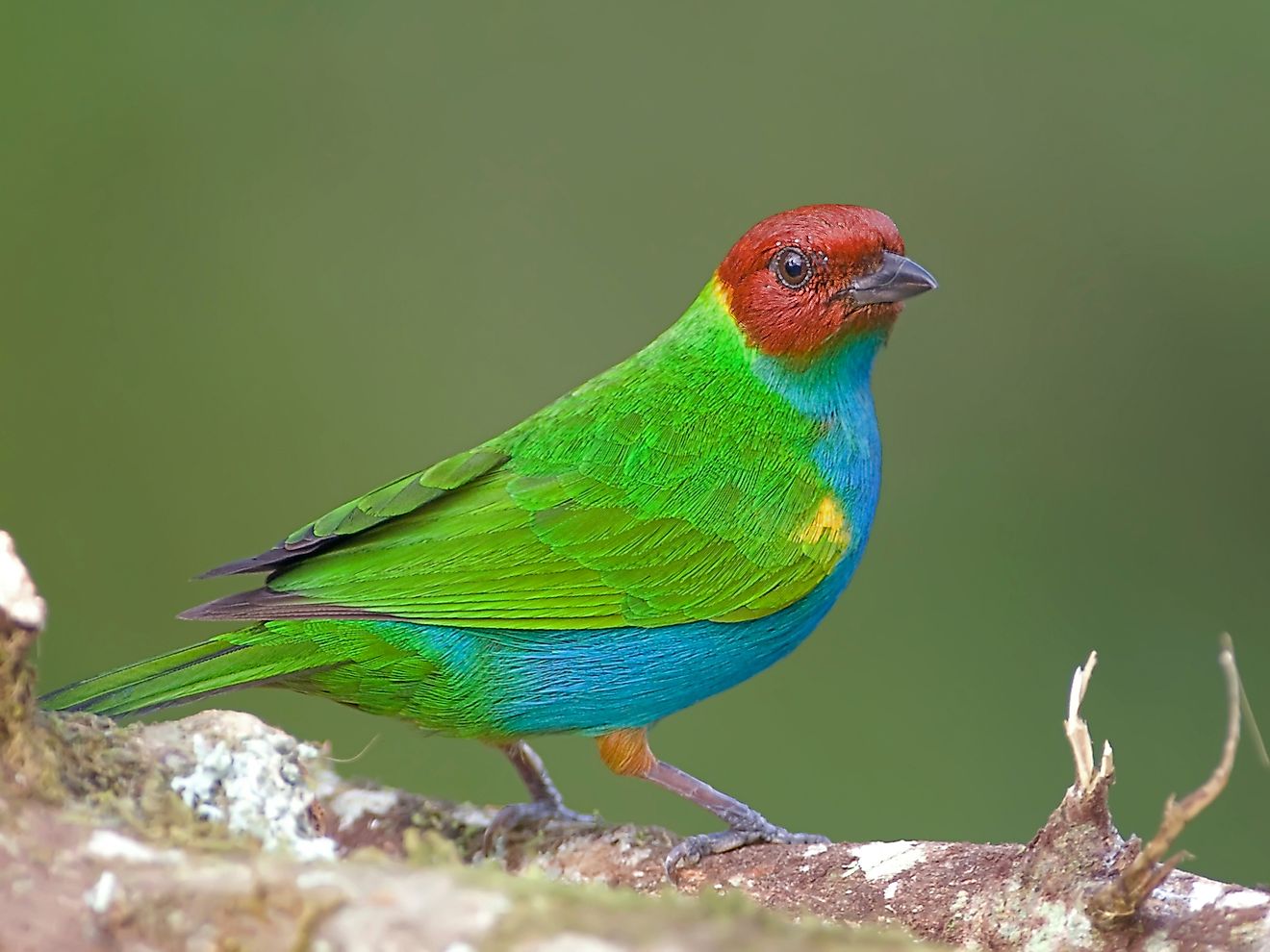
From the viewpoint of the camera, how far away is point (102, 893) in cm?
177

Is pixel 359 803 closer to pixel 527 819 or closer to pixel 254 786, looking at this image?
pixel 527 819

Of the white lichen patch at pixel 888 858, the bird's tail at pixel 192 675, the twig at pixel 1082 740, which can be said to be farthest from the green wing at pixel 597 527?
the twig at pixel 1082 740

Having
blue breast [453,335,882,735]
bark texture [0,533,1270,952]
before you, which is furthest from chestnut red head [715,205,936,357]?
bark texture [0,533,1270,952]

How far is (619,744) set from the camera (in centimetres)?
362

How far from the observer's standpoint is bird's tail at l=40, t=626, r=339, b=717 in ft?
9.45

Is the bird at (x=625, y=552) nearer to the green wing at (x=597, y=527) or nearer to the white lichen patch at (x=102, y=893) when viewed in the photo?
the green wing at (x=597, y=527)

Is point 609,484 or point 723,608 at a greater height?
point 609,484

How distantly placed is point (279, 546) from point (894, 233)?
1.96 m

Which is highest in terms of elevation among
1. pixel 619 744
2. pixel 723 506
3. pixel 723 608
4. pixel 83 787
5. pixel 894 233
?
pixel 894 233

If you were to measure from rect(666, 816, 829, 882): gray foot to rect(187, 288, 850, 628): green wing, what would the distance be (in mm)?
553

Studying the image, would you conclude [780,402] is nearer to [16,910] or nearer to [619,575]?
[619,575]

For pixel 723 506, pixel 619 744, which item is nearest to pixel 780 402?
pixel 723 506

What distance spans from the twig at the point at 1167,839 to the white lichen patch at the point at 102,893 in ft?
5.05

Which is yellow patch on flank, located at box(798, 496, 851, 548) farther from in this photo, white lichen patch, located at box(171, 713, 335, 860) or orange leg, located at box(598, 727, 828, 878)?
white lichen patch, located at box(171, 713, 335, 860)
